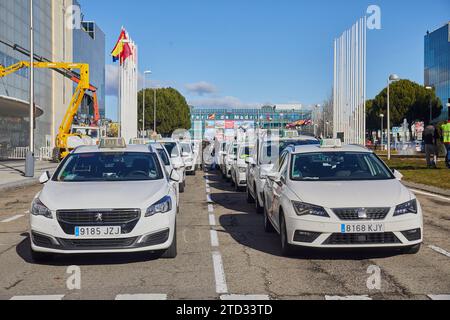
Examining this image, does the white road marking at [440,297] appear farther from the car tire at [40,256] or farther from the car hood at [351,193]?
the car tire at [40,256]

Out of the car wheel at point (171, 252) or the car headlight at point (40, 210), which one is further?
the car wheel at point (171, 252)

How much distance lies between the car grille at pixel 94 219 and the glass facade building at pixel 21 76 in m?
31.2

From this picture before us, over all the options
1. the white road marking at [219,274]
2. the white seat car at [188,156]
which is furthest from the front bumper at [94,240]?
the white seat car at [188,156]

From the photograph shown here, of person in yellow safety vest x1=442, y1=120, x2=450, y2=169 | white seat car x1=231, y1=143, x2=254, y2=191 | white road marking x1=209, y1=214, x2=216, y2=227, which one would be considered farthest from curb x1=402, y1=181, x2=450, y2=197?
white road marking x1=209, y1=214, x2=216, y2=227

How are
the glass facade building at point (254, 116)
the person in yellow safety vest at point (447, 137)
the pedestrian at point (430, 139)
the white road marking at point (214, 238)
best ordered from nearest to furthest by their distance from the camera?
the white road marking at point (214, 238)
the person in yellow safety vest at point (447, 137)
the pedestrian at point (430, 139)
the glass facade building at point (254, 116)

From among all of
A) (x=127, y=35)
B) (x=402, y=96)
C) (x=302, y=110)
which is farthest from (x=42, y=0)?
(x=302, y=110)

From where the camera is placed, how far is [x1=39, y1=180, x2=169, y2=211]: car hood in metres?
6.51

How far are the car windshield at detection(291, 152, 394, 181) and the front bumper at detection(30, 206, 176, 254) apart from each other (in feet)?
7.48

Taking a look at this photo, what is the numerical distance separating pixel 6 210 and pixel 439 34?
272 ft

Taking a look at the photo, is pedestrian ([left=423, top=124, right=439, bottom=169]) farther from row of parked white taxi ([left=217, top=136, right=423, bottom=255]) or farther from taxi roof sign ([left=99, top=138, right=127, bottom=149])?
taxi roof sign ([left=99, top=138, right=127, bottom=149])

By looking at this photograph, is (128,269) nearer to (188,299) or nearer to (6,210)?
(188,299)

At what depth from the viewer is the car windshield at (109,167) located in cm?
784

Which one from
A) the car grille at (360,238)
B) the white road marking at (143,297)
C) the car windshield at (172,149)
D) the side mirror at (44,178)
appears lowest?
the white road marking at (143,297)
